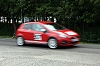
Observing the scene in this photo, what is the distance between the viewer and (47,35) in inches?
585

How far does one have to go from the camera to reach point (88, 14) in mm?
20500

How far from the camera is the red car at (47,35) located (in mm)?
14336

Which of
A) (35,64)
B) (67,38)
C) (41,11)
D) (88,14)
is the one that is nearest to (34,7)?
(41,11)

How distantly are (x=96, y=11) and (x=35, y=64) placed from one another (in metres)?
12.2

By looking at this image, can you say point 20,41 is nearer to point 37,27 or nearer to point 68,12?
point 37,27

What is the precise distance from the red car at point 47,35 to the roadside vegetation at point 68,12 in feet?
16.5

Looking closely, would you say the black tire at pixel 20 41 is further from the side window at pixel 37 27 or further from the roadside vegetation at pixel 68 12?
the roadside vegetation at pixel 68 12

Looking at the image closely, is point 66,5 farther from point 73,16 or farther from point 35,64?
point 35,64

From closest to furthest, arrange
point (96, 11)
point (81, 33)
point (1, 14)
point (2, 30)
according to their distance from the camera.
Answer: point (96, 11) → point (81, 33) → point (1, 14) → point (2, 30)

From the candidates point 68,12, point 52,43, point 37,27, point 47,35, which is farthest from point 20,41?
point 68,12

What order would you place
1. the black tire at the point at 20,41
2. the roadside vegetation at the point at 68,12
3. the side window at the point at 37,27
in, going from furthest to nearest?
1. the roadside vegetation at the point at 68,12
2. the black tire at the point at 20,41
3. the side window at the point at 37,27

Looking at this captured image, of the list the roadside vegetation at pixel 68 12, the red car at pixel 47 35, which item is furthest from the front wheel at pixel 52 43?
the roadside vegetation at pixel 68 12

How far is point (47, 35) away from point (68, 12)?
272 inches

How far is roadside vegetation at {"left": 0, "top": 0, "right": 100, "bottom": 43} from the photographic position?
2034cm
